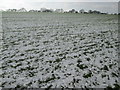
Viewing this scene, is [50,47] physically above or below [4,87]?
above

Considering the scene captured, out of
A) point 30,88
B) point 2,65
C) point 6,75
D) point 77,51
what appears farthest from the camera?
point 77,51

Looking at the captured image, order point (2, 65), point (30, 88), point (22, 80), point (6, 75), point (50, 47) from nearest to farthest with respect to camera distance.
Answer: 1. point (30, 88)
2. point (22, 80)
3. point (6, 75)
4. point (2, 65)
5. point (50, 47)

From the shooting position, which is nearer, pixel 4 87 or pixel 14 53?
pixel 4 87

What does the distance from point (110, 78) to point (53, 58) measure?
3.83 m

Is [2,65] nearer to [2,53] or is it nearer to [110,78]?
[2,53]

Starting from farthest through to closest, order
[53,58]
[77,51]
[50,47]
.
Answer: [50,47] < [77,51] < [53,58]

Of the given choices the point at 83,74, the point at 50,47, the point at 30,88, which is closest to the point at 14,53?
the point at 50,47

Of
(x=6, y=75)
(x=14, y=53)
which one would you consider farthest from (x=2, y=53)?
(x=6, y=75)

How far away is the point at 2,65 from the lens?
705 centimetres

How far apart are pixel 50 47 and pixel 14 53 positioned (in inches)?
119

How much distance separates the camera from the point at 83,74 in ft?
20.1

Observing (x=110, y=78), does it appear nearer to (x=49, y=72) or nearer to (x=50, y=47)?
(x=49, y=72)

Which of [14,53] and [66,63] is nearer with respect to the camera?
[66,63]

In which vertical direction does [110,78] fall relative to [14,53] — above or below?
below
